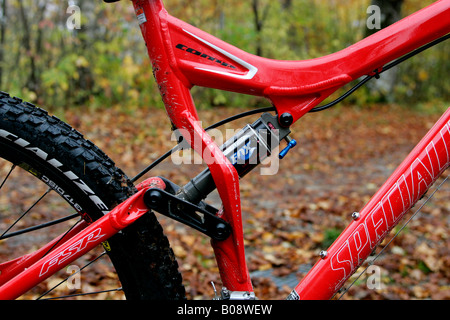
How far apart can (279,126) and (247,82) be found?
0.19 metres

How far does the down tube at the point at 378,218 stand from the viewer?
1403 mm

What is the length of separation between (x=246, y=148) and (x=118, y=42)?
7415 millimetres

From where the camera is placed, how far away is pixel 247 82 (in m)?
1.33

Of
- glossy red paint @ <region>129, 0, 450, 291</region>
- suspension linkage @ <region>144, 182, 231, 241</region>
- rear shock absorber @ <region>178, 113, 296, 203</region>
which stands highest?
glossy red paint @ <region>129, 0, 450, 291</region>

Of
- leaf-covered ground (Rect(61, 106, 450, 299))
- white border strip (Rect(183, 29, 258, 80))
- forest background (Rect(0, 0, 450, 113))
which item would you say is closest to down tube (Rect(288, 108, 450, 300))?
white border strip (Rect(183, 29, 258, 80))

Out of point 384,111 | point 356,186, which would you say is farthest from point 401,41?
point 384,111

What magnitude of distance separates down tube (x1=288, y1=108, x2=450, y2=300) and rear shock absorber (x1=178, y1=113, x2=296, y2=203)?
407 millimetres

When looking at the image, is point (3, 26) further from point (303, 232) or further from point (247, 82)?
point (247, 82)

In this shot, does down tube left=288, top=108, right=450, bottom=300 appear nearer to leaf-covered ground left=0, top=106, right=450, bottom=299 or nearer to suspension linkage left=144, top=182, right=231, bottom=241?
suspension linkage left=144, top=182, right=231, bottom=241

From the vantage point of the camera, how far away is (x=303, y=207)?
3883 millimetres

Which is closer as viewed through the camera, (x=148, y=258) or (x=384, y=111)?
(x=148, y=258)

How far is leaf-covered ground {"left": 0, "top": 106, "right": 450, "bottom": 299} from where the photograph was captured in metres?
2.59

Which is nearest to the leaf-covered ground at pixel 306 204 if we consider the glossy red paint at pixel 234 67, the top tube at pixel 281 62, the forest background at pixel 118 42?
the forest background at pixel 118 42
